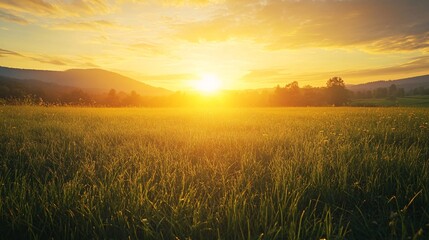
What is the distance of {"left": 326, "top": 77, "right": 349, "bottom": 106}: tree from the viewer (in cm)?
8985

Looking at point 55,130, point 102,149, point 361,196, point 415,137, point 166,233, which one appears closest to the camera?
point 166,233

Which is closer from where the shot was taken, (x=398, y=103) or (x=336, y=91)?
(x=398, y=103)

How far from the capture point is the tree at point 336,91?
89.8 meters

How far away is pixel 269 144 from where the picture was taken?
5.20m

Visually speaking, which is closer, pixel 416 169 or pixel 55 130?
pixel 416 169

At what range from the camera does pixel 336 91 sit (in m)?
92.6

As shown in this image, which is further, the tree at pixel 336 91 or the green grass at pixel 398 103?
the tree at pixel 336 91

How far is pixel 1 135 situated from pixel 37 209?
4.83 meters

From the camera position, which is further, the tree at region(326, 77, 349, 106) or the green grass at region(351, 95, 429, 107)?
the tree at region(326, 77, 349, 106)

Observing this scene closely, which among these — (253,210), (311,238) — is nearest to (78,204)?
(253,210)

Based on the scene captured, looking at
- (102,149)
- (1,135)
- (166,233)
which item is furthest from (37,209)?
(1,135)

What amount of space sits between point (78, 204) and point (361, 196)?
8.44ft

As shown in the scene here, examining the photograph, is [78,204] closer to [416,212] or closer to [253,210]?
[253,210]

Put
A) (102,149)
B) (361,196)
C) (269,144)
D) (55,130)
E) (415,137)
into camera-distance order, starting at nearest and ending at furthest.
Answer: (361,196) < (102,149) < (269,144) < (415,137) < (55,130)
